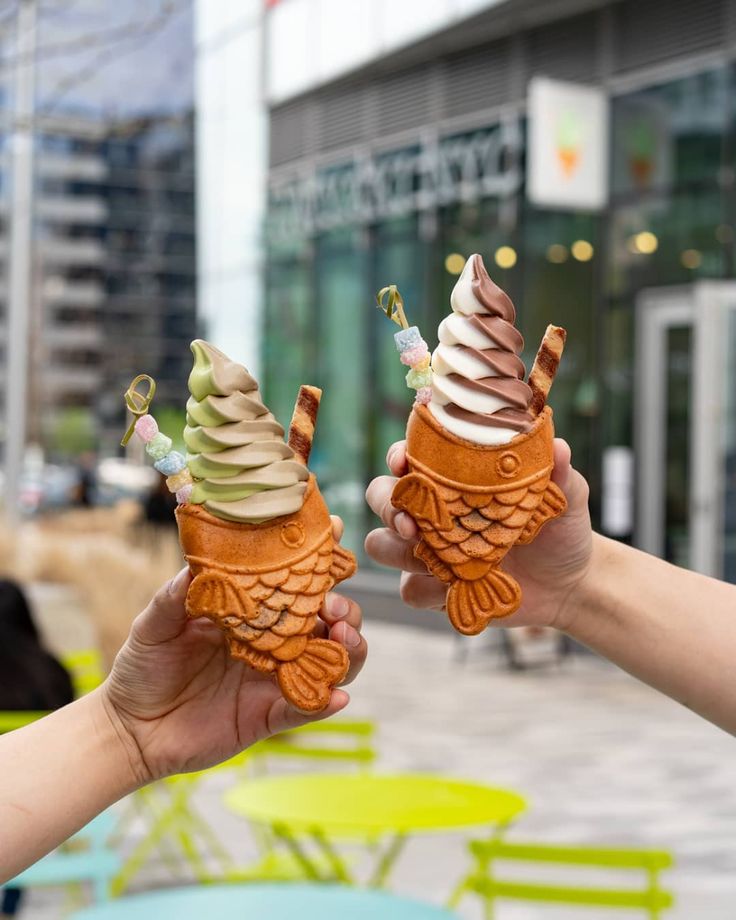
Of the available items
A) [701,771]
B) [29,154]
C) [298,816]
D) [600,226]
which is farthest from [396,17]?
[298,816]

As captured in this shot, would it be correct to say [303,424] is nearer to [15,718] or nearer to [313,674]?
[313,674]

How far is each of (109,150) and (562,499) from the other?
20.6m

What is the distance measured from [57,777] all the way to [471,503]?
19.7 inches

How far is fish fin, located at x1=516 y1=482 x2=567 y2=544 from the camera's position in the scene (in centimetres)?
127

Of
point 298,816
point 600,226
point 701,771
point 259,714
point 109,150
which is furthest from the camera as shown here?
point 109,150

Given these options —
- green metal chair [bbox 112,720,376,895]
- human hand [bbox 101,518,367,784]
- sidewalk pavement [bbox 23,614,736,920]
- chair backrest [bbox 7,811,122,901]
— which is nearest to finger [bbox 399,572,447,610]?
human hand [bbox 101,518,367,784]

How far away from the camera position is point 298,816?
13.1ft

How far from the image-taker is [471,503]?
1.24 m

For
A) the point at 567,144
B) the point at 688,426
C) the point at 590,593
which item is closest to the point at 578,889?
the point at 590,593

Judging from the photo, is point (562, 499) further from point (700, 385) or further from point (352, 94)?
point (352, 94)

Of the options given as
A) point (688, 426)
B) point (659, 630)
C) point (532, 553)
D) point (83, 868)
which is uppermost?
point (532, 553)

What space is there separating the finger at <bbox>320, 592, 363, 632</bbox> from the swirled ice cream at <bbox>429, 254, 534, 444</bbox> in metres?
0.20

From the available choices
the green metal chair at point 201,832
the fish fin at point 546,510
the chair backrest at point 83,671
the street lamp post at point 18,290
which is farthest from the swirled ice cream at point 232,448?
the street lamp post at point 18,290

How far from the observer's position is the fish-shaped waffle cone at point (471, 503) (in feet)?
4.04
